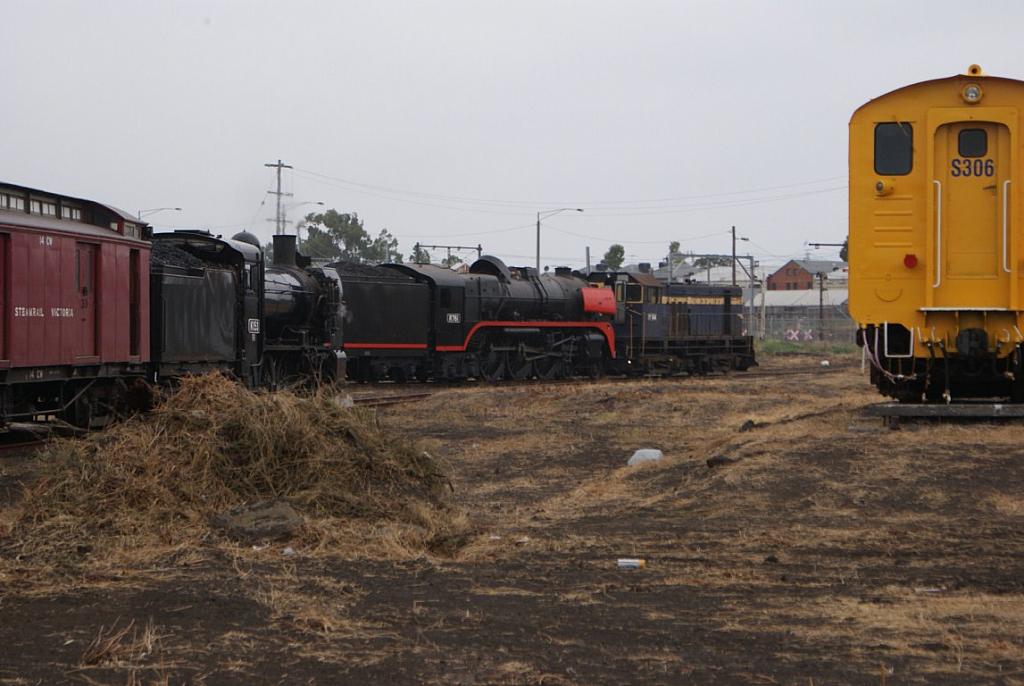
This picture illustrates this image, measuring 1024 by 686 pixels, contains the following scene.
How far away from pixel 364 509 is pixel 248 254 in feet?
34.1

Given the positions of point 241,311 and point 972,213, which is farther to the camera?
point 241,311

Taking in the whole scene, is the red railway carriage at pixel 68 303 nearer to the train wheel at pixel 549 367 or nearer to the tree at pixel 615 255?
the train wheel at pixel 549 367

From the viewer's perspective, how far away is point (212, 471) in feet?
30.4

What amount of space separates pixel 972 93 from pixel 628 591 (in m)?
9.25

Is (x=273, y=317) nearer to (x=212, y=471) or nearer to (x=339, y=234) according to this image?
(x=212, y=471)

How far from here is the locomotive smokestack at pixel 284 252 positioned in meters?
23.4

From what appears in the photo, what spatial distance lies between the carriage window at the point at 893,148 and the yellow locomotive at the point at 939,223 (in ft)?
0.04

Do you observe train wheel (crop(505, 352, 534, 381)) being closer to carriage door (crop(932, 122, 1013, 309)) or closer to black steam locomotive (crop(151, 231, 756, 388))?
black steam locomotive (crop(151, 231, 756, 388))

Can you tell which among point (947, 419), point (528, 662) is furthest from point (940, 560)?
point (947, 419)

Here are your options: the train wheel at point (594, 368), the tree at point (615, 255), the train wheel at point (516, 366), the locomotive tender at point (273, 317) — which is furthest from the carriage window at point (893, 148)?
the tree at point (615, 255)

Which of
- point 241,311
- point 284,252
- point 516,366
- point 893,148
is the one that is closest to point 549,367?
point 516,366

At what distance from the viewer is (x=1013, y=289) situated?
13.0m

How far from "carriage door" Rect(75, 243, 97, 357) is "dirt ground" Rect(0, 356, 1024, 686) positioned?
2676 millimetres

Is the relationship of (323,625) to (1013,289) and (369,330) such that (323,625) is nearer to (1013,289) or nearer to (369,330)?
(1013,289)
